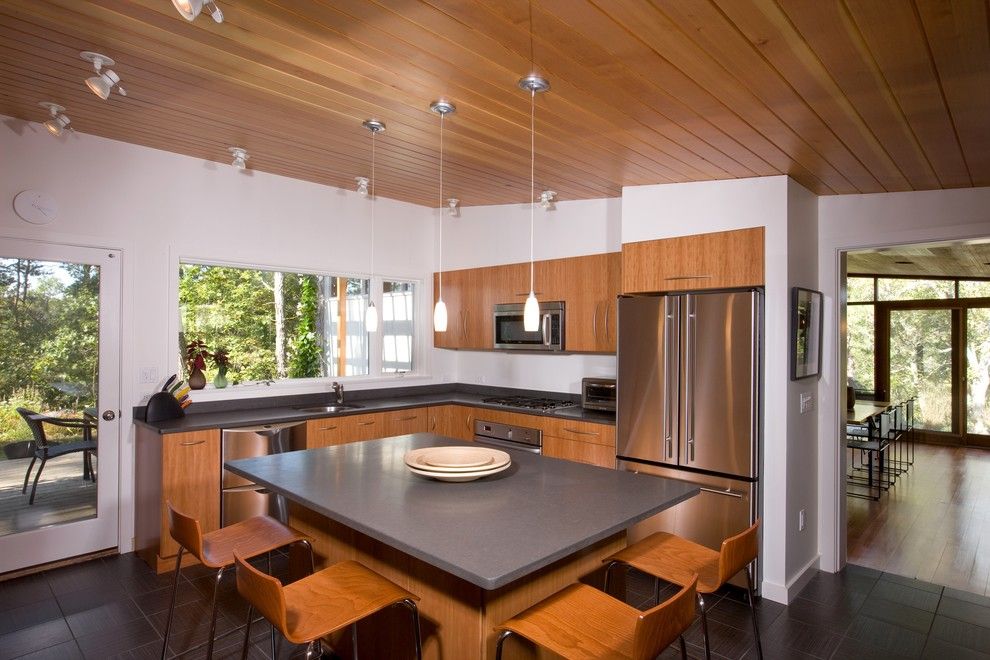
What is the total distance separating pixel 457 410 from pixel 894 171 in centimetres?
337

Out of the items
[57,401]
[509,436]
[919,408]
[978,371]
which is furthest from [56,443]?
[978,371]

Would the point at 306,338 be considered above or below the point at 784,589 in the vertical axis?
above

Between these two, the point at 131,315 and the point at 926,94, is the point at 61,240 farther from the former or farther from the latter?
the point at 926,94

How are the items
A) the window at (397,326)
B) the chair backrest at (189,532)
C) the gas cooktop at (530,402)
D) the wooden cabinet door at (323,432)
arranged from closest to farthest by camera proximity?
the chair backrest at (189,532) → the wooden cabinet door at (323,432) → the gas cooktop at (530,402) → the window at (397,326)

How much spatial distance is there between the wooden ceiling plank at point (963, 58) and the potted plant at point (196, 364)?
418cm

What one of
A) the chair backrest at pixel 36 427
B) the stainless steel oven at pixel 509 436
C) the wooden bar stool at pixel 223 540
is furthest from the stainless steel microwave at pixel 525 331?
the chair backrest at pixel 36 427

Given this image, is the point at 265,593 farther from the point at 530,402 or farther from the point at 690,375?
the point at 530,402

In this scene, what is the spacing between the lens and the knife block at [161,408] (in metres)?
3.62

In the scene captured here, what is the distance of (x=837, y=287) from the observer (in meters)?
3.61

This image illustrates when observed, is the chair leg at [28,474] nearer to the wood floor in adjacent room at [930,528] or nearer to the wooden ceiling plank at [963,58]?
the wooden ceiling plank at [963,58]

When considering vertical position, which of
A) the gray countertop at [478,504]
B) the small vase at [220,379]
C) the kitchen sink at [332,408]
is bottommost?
the kitchen sink at [332,408]

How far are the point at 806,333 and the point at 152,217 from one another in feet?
13.9

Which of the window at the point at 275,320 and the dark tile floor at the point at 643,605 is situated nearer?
the dark tile floor at the point at 643,605

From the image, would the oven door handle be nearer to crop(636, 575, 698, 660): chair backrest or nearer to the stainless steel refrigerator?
the stainless steel refrigerator
